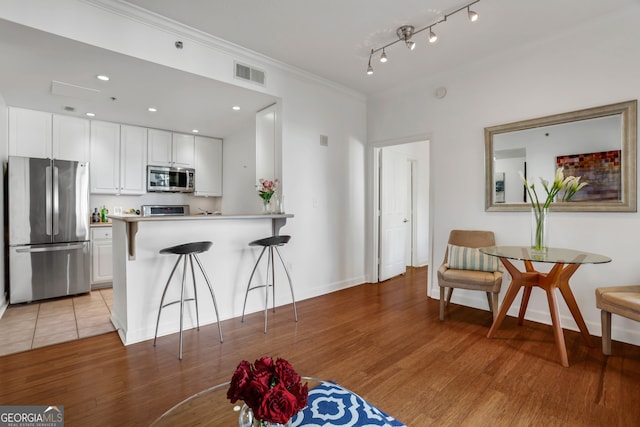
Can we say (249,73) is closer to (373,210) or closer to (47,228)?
(373,210)

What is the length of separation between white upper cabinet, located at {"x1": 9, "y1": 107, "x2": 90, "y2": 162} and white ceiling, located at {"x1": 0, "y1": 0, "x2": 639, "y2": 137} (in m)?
0.23

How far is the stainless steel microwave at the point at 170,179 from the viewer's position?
504 cm

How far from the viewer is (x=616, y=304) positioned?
2.24 meters

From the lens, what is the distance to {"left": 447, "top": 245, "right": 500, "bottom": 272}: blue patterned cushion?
10.2 feet

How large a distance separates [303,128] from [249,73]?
3.00ft

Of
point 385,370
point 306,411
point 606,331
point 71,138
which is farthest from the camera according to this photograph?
point 71,138

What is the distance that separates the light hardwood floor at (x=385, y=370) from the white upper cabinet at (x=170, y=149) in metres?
3.18

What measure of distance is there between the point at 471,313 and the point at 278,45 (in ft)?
11.7

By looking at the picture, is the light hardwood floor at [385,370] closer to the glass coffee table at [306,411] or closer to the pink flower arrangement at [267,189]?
the glass coffee table at [306,411]

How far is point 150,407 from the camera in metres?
1.82

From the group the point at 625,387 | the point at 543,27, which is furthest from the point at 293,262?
the point at 543,27

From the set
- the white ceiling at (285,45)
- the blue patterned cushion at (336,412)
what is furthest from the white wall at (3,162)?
the blue patterned cushion at (336,412)

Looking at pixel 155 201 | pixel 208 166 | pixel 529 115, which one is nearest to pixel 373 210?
pixel 529 115

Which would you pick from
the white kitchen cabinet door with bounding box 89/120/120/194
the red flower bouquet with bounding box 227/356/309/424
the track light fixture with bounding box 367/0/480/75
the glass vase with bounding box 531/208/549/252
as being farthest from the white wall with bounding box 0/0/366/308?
the red flower bouquet with bounding box 227/356/309/424
